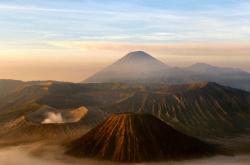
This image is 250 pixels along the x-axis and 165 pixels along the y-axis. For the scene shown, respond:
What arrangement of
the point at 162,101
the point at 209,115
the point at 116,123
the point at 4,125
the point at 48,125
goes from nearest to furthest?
the point at 116,123, the point at 48,125, the point at 4,125, the point at 209,115, the point at 162,101

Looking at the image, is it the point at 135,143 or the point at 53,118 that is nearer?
the point at 135,143

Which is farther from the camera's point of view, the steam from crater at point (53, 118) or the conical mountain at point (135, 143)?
the steam from crater at point (53, 118)

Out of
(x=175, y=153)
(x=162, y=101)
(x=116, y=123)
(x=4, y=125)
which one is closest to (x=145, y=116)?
(x=116, y=123)

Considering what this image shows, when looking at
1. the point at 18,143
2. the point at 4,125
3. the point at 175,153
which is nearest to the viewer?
the point at 175,153

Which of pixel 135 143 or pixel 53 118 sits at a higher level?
pixel 53 118

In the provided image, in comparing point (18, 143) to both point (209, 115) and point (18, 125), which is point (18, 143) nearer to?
point (18, 125)

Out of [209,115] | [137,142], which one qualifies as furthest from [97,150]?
[209,115]

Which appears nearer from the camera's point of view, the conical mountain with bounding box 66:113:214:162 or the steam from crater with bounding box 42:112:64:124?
the conical mountain with bounding box 66:113:214:162

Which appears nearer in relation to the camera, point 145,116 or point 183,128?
point 145,116
